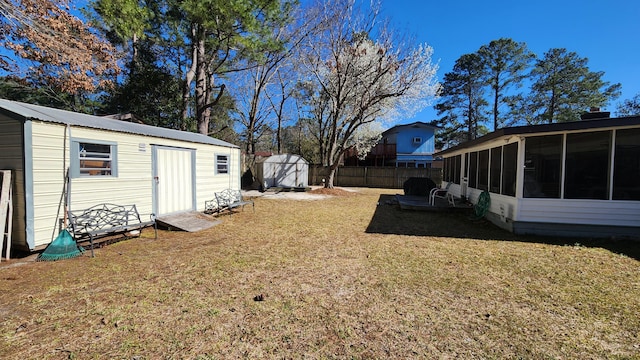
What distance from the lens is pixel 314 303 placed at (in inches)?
118

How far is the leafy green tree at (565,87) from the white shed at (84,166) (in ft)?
92.2

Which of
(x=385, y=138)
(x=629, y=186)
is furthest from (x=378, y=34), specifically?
(x=385, y=138)

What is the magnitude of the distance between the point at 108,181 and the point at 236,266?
354 centimetres

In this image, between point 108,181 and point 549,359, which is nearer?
point 549,359

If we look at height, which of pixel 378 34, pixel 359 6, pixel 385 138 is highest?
pixel 359 6

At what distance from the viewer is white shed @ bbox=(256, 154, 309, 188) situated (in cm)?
1598

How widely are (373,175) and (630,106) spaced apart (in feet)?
74.5

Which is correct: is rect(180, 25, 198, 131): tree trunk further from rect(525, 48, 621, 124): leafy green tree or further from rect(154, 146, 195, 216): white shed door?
rect(525, 48, 621, 124): leafy green tree

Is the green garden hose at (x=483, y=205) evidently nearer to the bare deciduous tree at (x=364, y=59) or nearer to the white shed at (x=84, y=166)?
the bare deciduous tree at (x=364, y=59)

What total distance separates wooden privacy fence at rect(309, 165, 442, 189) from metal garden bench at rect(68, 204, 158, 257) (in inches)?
551

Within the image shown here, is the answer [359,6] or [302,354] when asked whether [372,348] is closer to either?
[302,354]

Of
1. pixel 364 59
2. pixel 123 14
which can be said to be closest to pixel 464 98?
pixel 364 59

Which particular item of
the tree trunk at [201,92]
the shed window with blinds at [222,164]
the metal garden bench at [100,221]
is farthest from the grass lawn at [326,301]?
the tree trunk at [201,92]

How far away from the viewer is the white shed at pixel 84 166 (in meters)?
4.29
